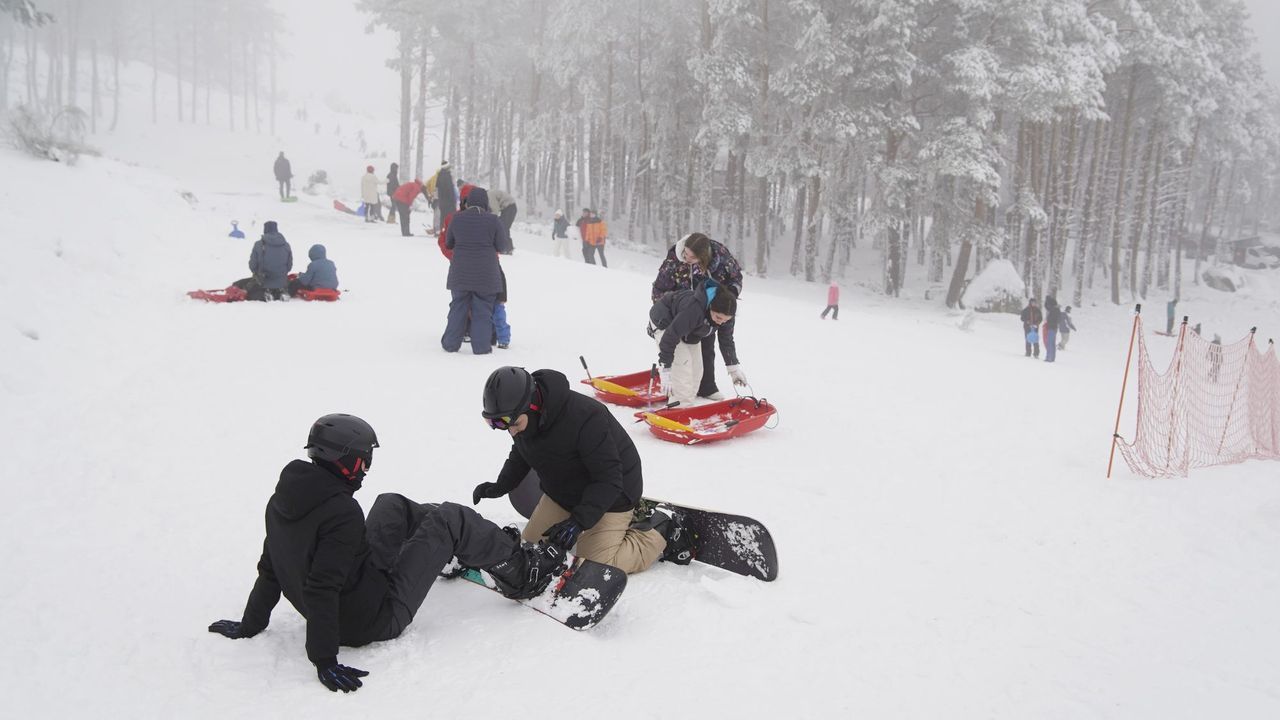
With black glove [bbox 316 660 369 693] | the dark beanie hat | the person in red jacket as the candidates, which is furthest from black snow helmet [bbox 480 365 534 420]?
the person in red jacket

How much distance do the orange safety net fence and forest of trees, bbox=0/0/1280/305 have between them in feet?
43.1

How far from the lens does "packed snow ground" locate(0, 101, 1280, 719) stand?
11.3 feet

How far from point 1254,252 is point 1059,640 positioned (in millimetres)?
59336

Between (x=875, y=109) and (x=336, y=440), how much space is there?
2446cm

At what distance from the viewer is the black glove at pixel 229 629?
11.6 ft

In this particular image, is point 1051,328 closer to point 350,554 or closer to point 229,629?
point 350,554

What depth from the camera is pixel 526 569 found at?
393 cm

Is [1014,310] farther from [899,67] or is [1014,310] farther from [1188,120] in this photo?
[1188,120]

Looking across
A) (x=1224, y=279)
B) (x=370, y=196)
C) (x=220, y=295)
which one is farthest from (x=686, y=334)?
(x=1224, y=279)

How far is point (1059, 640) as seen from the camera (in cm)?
421

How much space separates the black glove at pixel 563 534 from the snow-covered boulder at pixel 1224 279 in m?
48.3

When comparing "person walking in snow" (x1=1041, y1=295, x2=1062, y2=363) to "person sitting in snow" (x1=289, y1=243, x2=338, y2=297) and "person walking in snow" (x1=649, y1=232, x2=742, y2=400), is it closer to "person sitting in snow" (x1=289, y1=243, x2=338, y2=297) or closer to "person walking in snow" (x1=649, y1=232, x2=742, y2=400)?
"person walking in snow" (x1=649, y1=232, x2=742, y2=400)

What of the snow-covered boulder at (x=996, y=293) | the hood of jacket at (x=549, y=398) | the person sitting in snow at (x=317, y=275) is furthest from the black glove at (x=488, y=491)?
the snow-covered boulder at (x=996, y=293)

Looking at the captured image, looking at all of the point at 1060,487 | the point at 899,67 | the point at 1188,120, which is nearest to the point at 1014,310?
the point at 899,67
